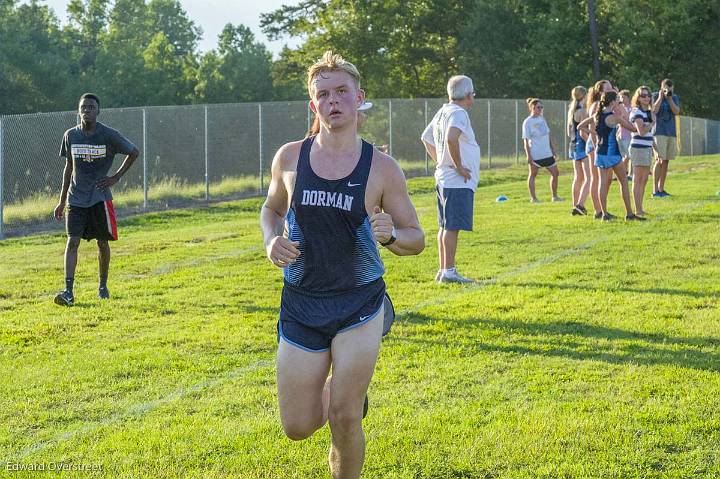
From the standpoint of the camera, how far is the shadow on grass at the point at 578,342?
7.45 meters

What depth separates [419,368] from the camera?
7.23 m

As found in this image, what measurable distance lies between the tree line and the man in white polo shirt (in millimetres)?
35822

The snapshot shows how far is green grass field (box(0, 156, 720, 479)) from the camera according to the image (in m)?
5.37

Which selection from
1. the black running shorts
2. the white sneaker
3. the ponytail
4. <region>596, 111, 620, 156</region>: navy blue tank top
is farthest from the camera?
<region>596, 111, 620, 156</region>: navy blue tank top

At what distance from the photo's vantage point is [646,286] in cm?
1052

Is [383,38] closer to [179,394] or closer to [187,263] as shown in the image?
[187,263]

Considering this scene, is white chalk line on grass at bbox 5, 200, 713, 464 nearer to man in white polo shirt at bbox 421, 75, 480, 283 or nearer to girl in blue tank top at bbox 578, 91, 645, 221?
man in white polo shirt at bbox 421, 75, 480, 283

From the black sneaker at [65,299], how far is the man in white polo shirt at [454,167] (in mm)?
3555

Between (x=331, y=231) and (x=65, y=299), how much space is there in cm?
599

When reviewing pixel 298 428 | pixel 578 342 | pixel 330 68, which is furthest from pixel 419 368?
pixel 330 68

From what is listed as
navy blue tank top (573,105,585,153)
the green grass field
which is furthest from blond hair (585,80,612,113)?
the green grass field

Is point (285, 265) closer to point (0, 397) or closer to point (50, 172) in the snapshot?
point (0, 397)

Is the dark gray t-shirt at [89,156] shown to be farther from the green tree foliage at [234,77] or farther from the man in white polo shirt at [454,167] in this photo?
the green tree foliage at [234,77]

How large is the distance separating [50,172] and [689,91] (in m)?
36.8
